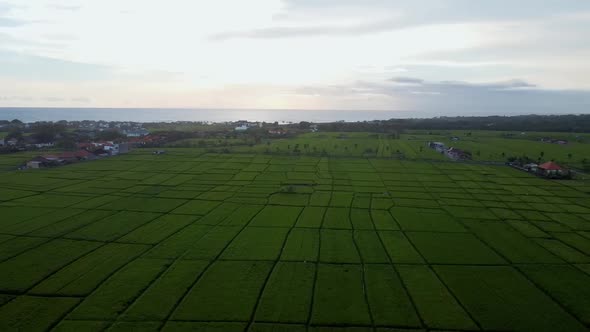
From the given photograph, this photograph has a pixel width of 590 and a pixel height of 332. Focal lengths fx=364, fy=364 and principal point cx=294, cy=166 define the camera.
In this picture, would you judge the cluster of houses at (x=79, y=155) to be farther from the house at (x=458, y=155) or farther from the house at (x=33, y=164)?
the house at (x=458, y=155)

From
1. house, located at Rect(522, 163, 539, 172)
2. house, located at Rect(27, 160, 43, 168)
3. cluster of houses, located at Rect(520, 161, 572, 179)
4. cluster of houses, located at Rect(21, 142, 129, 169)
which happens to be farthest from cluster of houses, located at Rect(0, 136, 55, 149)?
cluster of houses, located at Rect(520, 161, 572, 179)

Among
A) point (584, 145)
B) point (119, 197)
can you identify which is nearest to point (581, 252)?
point (119, 197)

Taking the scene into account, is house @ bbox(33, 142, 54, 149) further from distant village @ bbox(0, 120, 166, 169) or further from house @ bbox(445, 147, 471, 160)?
house @ bbox(445, 147, 471, 160)

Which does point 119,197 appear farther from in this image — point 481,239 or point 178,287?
point 481,239

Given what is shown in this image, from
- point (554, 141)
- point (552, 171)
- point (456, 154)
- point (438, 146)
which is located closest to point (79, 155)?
point (456, 154)

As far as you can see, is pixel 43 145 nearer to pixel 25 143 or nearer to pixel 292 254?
pixel 25 143

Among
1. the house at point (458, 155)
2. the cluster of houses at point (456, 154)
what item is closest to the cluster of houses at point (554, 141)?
the cluster of houses at point (456, 154)
